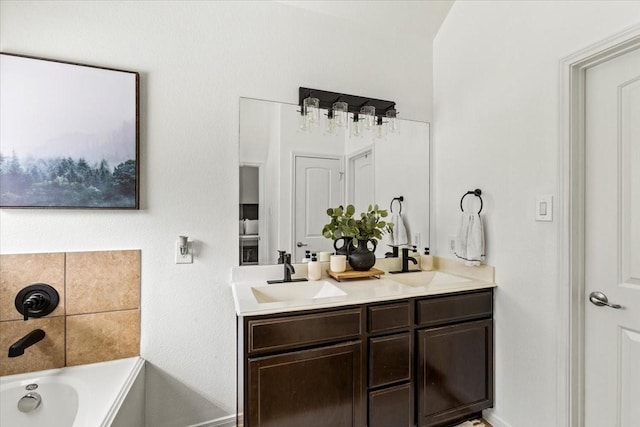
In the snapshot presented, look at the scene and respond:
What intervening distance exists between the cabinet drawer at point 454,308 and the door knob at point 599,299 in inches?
19.4

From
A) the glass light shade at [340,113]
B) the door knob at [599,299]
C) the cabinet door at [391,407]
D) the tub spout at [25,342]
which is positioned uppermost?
the glass light shade at [340,113]

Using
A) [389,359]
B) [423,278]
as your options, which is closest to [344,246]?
[423,278]

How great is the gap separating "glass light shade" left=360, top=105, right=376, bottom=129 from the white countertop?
1070 mm

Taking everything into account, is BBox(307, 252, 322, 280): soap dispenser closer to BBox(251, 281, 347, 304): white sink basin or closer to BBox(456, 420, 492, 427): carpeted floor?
BBox(251, 281, 347, 304): white sink basin

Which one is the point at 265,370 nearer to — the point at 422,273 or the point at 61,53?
the point at 422,273

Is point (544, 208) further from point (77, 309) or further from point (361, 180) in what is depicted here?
point (77, 309)

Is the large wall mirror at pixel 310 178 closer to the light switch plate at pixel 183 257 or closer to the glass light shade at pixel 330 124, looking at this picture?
the glass light shade at pixel 330 124

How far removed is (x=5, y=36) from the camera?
4.83ft

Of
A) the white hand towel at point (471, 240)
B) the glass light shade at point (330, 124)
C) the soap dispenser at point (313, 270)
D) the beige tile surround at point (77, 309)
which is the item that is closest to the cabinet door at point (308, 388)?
the soap dispenser at point (313, 270)

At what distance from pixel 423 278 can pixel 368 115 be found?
3.97ft

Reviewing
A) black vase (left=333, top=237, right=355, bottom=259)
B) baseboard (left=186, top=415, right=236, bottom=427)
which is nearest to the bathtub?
baseboard (left=186, top=415, right=236, bottom=427)

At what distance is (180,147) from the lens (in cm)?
176

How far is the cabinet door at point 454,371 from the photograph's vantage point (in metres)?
1.69

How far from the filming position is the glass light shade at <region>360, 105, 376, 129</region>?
7.09 feet
